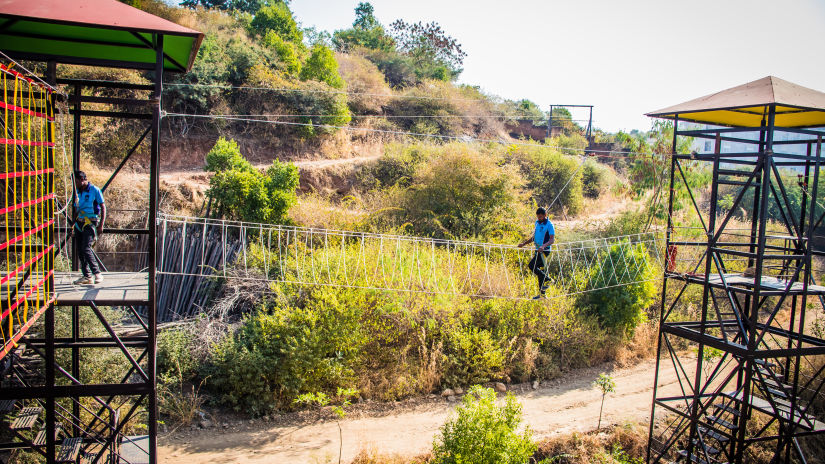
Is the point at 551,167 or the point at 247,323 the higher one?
the point at 551,167

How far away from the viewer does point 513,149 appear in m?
15.0

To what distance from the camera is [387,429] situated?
7.75m

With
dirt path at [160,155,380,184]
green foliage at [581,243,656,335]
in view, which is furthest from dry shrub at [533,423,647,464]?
dirt path at [160,155,380,184]

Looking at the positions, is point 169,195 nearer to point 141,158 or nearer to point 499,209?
point 141,158

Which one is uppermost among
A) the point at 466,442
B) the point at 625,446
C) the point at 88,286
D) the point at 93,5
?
the point at 93,5

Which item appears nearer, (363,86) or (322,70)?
(322,70)

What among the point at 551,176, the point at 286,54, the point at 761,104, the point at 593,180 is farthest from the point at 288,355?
the point at 593,180

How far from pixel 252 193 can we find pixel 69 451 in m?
5.95

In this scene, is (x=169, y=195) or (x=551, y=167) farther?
(x=551, y=167)

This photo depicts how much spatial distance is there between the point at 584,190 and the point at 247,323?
14.3 m

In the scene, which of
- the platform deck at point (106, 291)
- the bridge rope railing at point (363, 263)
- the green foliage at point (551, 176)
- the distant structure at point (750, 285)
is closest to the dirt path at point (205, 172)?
the bridge rope railing at point (363, 263)

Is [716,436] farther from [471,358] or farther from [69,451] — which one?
[69,451]

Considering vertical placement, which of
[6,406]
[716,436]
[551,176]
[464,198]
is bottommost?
[716,436]

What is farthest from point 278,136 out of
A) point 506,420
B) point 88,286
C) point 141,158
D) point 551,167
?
point 506,420
